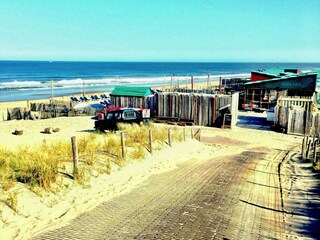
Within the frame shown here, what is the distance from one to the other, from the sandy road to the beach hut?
14.3m

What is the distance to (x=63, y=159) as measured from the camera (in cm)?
1055

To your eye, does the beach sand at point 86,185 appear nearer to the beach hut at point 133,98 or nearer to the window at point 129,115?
the window at point 129,115

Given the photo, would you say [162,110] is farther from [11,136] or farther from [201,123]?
[11,136]

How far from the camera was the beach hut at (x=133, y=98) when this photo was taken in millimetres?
26656

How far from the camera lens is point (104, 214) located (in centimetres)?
822

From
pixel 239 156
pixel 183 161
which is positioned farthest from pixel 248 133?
pixel 183 161

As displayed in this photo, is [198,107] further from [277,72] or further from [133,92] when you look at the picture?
[277,72]

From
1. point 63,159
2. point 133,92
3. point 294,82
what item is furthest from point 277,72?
point 63,159

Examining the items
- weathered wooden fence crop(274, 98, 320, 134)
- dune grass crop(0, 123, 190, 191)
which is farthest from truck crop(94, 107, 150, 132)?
weathered wooden fence crop(274, 98, 320, 134)

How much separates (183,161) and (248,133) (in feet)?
30.2

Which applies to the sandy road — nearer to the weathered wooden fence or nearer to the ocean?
the weathered wooden fence

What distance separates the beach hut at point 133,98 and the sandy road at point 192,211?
1434 cm

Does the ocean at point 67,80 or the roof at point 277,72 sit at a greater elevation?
the roof at point 277,72

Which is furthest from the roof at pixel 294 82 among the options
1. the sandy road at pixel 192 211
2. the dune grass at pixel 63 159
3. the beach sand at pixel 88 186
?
the sandy road at pixel 192 211
